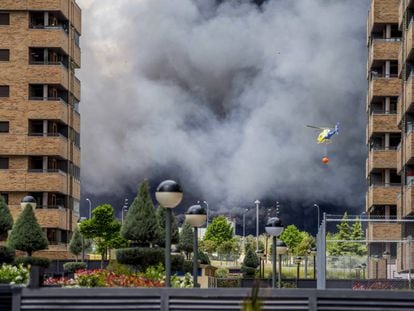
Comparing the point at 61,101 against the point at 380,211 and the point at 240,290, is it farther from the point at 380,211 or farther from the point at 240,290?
the point at 240,290

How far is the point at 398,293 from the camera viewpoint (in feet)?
55.6

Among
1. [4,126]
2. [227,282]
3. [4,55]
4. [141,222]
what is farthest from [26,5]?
[141,222]

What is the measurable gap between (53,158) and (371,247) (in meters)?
25.7

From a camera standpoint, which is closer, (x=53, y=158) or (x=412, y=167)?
(x=412, y=167)

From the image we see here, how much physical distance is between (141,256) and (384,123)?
47340 millimetres

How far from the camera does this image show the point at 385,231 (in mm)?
80312

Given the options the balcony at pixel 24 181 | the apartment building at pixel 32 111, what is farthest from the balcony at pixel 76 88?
the balcony at pixel 24 181

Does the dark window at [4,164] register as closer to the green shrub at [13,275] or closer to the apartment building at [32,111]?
the apartment building at [32,111]

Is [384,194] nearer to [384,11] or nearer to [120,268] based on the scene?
[384,11]

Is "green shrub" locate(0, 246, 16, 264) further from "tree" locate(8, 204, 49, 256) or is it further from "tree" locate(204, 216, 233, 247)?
"tree" locate(204, 216, 233, 247)

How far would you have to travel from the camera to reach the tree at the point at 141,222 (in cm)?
4412

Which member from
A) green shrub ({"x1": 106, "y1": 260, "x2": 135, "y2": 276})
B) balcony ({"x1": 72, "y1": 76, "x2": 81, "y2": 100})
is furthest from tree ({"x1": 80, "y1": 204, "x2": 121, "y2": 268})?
green shrub ({"x1": 106, "y1": 260, "x2": 135, "y2": 276})

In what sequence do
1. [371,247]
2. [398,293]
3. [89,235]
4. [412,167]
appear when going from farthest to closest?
[89,235], [371,247], [412,167], [398,293]

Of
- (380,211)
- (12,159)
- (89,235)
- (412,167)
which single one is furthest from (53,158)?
(412,167)
